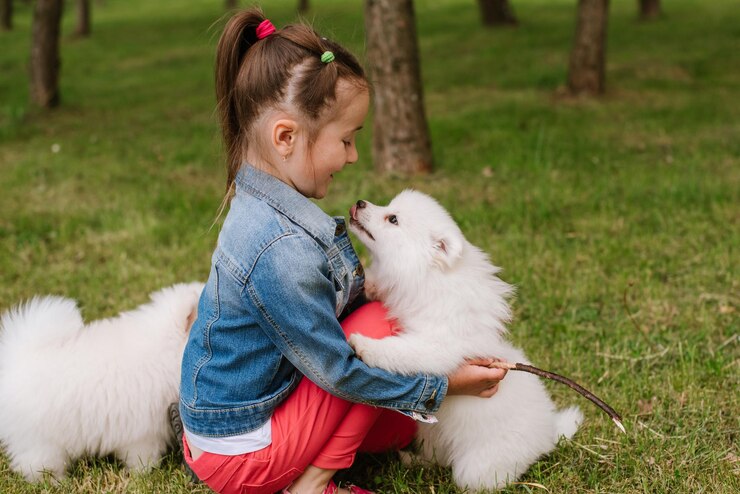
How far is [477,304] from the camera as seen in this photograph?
7.45 ft

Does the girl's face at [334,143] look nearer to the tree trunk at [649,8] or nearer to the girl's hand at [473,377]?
the girl's hand at [473,377]

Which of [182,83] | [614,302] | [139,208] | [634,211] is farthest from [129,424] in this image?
[182,83]

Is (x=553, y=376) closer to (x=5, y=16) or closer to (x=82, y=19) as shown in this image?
(x=82, y=19)

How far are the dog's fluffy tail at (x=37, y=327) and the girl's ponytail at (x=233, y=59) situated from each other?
0.90m

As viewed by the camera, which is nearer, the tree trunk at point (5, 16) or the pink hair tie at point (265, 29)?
the pink hair tie at point (265, 29)

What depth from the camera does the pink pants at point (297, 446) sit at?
7.14ft

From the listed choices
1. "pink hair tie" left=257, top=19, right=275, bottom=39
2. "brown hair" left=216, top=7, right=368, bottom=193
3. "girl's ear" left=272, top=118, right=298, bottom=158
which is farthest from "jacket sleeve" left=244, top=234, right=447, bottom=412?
"pink hair tie" left=257, top=19, right=275, bottom=39

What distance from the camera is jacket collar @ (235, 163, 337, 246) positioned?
210 centimetres

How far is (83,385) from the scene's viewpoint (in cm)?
244

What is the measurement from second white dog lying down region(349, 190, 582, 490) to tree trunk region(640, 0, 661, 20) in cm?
1558

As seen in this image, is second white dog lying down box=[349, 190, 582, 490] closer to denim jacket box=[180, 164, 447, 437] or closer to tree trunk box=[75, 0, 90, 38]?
denim jacket box=[180, 164, 447, 437]

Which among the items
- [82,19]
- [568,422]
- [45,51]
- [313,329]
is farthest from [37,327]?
[82,19]

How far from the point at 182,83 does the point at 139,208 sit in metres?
Result: 7.37

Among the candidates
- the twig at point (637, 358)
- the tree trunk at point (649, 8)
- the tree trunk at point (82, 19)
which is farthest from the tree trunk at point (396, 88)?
the tree trunk at point (82, 19)
